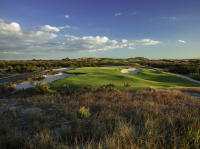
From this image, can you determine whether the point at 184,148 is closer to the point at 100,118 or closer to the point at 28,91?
the point at 100,118

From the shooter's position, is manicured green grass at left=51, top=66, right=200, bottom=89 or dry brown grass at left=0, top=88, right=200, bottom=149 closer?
dry brown grass at left=0, top=88, right=200, bottom=149

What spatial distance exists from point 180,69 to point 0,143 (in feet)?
133

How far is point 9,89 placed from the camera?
12047 mm

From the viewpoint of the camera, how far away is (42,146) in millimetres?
2436

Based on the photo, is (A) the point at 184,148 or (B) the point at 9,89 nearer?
(A) the point at 184,148

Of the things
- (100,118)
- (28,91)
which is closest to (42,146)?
(100,118)

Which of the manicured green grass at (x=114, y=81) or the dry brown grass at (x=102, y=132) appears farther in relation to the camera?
the manicured green grass at (x=114, y=81)

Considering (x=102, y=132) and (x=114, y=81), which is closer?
(x=102, y=132)

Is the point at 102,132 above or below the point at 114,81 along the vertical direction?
above

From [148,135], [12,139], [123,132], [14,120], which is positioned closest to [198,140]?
[148,135]

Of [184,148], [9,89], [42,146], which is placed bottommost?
[9,89]

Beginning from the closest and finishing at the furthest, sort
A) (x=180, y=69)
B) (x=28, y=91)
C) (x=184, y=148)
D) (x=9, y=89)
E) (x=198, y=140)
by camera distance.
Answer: (x=184, y=148) < (x=198, y=140) < (x=28, y=91) < (x=9, y=89) < (x=180, y=69)

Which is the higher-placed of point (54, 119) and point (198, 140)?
point (198, 140)

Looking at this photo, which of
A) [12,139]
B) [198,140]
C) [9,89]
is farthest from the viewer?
[9,89]
